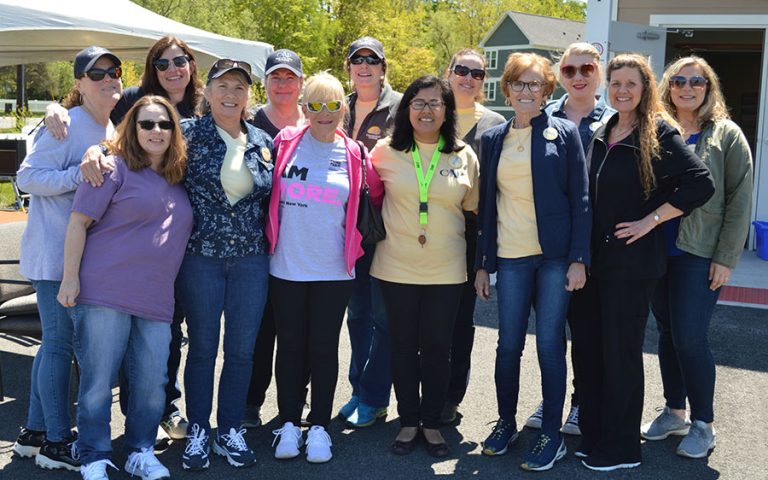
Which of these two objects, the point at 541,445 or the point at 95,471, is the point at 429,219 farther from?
the point at 95,471

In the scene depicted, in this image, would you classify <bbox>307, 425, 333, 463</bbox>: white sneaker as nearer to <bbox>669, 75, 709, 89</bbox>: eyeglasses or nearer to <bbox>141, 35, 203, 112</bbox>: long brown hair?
<bbox>141, 35, 203, 112</bbox>: long brown hair

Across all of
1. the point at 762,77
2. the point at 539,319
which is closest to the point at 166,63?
the point at 539,319

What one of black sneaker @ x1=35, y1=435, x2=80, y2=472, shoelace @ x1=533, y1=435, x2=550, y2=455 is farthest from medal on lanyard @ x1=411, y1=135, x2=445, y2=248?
black sneaker @ x1=35, y1=435, x2=80, y2=472

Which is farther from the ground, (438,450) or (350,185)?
(350,185)

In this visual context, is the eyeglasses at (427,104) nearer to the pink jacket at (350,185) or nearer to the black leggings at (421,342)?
the pink jacket at (350,185)

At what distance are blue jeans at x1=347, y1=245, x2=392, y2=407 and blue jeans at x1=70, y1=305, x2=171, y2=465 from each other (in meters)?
1.27

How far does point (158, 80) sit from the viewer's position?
4.26 meters

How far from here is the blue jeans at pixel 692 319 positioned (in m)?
4.07

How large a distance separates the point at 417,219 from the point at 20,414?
2.73 m

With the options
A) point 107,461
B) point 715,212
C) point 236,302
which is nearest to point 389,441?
point 236,302

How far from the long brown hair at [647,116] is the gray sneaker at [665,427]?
56.7 inches

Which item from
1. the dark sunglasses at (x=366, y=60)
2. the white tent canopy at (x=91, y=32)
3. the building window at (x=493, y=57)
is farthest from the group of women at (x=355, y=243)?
the building window at (x=493, y=57)

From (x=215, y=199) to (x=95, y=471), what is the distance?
142 cm

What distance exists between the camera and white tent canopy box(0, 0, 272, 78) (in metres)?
7.11
